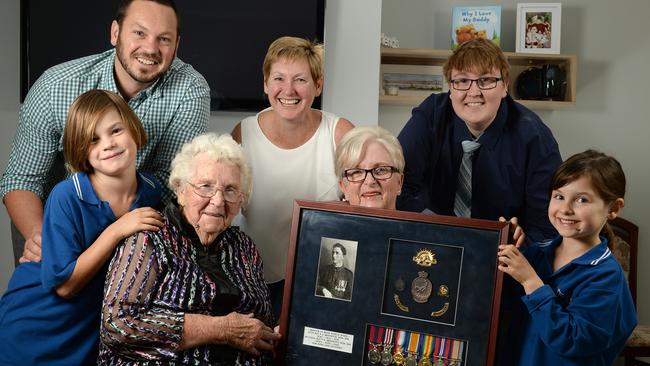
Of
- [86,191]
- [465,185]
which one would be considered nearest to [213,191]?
[86,191]

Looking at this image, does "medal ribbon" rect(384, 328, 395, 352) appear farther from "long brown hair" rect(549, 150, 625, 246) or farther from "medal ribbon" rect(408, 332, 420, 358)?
"long brown hair" rect(549, 150, 625, 246)

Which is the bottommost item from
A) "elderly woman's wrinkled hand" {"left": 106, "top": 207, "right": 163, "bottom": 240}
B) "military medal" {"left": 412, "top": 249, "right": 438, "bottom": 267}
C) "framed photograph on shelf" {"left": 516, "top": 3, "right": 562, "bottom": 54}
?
"military medal" {"left": 412, "top": 249, "right": 438, "bottom": 267}

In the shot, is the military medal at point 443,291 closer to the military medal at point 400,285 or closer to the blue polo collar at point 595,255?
the military medal at point 400,285

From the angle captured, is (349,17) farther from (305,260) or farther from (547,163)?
(305,260)

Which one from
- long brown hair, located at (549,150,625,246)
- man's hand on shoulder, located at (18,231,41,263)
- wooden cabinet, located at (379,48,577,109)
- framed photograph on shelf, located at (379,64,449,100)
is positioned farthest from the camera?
framed photograph on shelf, located at (379,64,449,100)

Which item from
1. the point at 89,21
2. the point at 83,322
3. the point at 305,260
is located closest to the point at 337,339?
the point at 305,260

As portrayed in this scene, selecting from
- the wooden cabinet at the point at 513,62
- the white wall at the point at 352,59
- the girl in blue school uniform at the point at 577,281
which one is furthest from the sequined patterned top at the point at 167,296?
the wooden cabinet at the point at 513,62

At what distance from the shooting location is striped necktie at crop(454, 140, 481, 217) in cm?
237

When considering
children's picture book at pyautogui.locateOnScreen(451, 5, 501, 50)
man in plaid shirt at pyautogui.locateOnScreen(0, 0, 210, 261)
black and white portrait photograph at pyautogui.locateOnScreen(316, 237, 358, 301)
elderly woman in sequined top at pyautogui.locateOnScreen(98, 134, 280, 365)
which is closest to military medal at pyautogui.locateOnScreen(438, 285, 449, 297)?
black and white portrait photograph at pyautogui.locateOnScreen(316, 237, 358, 301)

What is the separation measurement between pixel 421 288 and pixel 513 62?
3.17 m

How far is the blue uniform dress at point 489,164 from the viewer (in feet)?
7.51

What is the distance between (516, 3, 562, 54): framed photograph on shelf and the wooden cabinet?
77 mm

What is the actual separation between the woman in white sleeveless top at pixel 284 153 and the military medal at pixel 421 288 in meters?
0.75

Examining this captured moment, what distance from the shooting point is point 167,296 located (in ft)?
5.79
